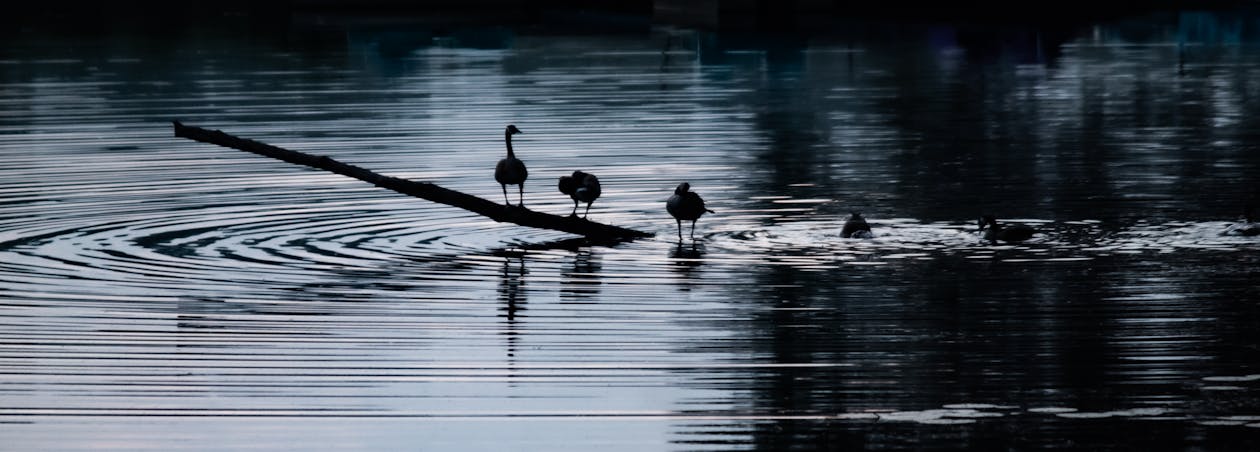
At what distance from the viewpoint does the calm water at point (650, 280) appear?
428 inches

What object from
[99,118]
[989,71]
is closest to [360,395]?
[99,118]

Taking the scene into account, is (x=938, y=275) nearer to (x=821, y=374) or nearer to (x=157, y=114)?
(x=821, y=374)

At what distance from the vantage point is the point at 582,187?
1839cm

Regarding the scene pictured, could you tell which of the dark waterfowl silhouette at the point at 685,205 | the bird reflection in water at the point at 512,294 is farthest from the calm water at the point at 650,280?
the dark waterfowl silhouette at the point at 685,205

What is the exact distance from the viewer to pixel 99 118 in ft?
102

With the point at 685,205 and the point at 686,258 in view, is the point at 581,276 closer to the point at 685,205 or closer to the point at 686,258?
the point at 686,258

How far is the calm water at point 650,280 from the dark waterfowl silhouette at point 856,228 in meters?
0.14

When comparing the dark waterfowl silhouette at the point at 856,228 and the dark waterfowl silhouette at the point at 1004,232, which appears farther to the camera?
the dark waterfowl silhouette at the point at 856,228

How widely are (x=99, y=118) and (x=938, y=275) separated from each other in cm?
1859

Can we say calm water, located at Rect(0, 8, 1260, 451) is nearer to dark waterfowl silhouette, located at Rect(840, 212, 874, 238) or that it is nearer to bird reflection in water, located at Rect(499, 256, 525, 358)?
bird reflection in water, located at Rect(499, 256, 525, 358)

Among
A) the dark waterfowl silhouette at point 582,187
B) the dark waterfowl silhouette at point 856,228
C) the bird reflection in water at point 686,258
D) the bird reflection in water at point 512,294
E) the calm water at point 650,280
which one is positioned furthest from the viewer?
the dark waterfowl silhouette at point 582,187

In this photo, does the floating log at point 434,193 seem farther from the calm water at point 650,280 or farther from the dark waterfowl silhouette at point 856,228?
the dark waterfowl silhouette at point 856,228

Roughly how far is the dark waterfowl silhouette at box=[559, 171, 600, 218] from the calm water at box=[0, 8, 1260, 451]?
53cm

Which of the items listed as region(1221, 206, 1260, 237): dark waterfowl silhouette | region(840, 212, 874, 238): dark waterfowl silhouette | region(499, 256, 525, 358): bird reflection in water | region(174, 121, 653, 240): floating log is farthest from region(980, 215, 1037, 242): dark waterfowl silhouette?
region(499, 256, 525, 358): bird reflection in water
